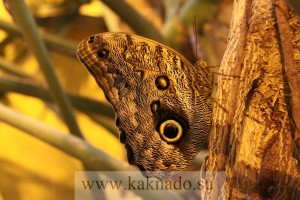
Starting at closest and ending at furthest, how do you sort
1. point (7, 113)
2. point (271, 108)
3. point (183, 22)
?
point (271, 108)
point (7, 113)
point (183, 22)

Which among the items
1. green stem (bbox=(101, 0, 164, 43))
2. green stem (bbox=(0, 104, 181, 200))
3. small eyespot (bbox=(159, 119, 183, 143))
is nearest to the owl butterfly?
small eyespot (bbox=(159, 119, 183, 143))

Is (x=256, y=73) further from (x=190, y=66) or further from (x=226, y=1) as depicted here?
(x=226, y=1)

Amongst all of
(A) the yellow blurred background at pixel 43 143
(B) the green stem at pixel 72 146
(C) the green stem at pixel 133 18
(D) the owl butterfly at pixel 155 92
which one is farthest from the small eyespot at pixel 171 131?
(A) the yellow blurred background at pixel 43 143

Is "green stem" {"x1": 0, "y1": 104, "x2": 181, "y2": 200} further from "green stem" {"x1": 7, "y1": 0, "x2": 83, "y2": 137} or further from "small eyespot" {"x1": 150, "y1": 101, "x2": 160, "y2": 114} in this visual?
"small eyespot" {"x1": 150, "y1": 101, "x2": 160, "y2": 114}

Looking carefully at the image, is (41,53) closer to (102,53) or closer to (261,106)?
(102,53)

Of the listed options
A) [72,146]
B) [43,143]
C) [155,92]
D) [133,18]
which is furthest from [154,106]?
[43,143]

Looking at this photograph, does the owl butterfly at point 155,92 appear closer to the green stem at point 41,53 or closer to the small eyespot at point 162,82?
the small eyespot at point 162,82

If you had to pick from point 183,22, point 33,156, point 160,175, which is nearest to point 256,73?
point 160,175
